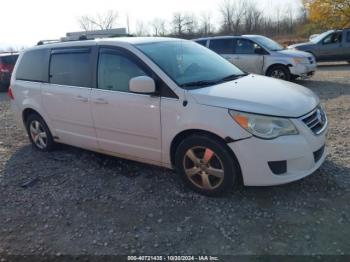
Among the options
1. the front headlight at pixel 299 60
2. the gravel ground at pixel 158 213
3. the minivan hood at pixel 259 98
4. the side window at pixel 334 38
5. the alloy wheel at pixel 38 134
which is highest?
the minivan hood at pixel 259 98

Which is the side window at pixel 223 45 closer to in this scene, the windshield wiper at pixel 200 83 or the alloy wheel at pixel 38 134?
the alloy wheel at pixel 38 134

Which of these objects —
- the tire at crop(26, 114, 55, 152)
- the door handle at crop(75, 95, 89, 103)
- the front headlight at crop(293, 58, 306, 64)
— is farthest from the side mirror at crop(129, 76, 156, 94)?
the front headlight at crop(293, 58, 306, 64)

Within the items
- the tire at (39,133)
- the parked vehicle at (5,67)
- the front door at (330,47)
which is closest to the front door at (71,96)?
the tire at (39,133)

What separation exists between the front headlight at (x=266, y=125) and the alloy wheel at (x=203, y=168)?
477 mm

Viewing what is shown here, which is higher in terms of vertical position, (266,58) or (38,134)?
(266,58)

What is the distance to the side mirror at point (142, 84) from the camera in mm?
3742

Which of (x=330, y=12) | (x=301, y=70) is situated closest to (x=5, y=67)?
(x=301, y=70)

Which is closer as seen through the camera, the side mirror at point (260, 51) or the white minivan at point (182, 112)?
the white minivan at point (182, 112)

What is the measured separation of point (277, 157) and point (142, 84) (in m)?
→ 1.58

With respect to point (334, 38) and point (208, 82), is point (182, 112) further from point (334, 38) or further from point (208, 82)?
point (334, 38)

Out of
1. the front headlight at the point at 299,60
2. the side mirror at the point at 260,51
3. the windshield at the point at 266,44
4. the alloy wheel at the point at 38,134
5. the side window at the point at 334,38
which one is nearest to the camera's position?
the alloy wheel at the point at 38,134

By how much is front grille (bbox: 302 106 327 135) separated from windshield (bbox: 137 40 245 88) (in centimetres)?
108

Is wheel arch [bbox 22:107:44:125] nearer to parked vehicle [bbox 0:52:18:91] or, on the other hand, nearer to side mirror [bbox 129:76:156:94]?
side mirror [bbox 129:76:156:94]

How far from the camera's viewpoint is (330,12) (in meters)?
26.8
